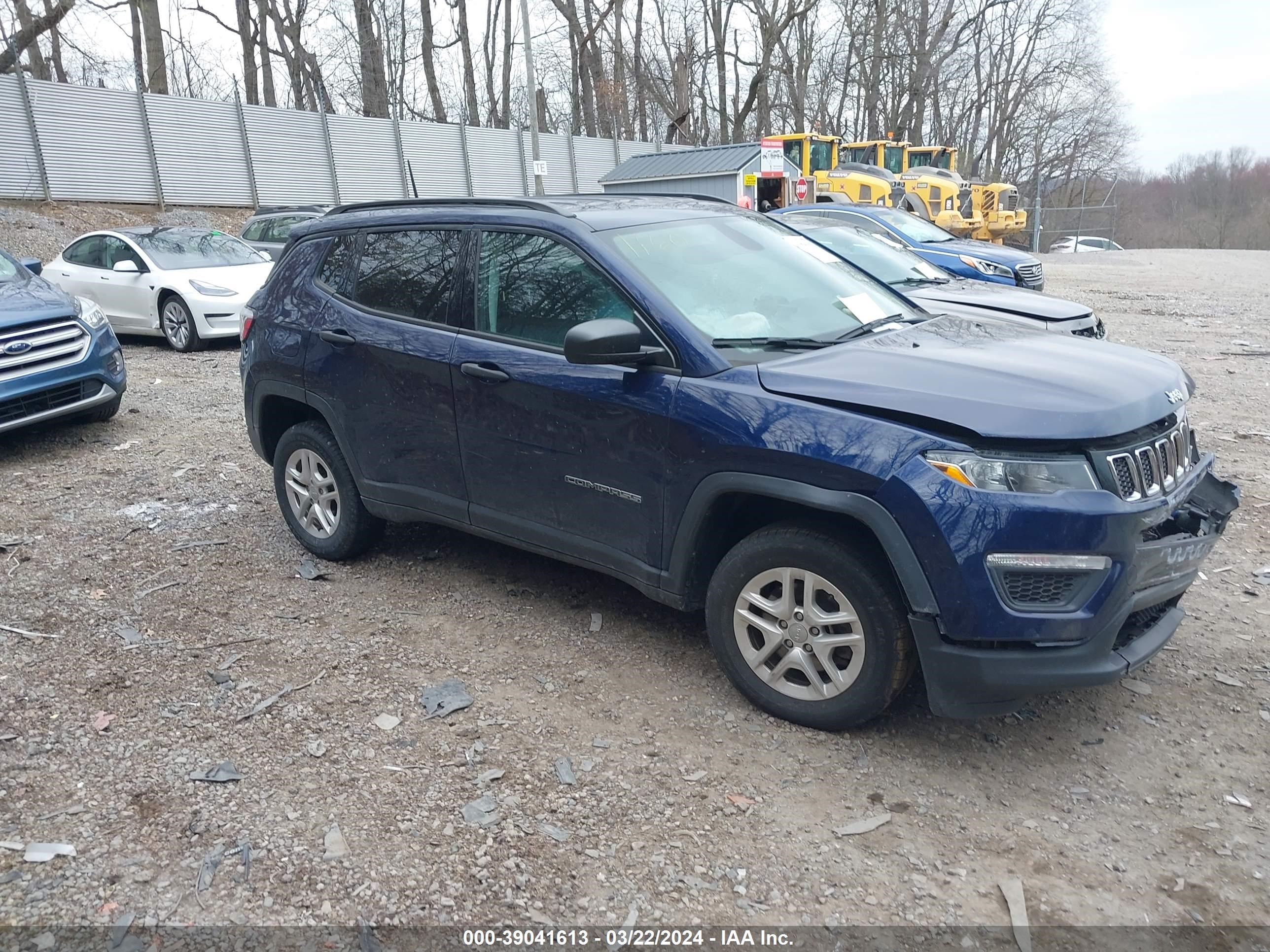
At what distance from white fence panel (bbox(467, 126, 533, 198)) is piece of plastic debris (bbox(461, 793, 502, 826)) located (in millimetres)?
32432

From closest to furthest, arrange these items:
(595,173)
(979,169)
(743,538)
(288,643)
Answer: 1. (743,538)
2. (288,643)
3. (595,173)
4. (979,169)

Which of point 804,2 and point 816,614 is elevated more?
point 804,2

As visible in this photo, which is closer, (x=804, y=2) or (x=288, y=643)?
(x=288, y=643)

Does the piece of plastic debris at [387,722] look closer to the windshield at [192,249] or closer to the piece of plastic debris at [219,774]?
the piece of plastic debris at [219,774]

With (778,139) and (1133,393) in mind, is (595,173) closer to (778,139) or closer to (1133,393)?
(778,139)

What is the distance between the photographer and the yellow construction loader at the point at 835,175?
26.1 metres

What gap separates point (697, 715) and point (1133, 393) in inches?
74.6

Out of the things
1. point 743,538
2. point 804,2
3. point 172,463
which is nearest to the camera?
point 743,538

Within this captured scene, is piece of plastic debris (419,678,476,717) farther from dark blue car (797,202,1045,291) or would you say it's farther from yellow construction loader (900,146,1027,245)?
yellow construction loader (900,146,1027,245)

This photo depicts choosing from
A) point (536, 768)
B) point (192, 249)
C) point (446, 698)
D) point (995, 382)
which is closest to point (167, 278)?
point (192, 249)

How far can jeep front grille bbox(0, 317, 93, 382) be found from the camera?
7.05 meters

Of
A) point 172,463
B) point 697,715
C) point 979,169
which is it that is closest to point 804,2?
point 979,169

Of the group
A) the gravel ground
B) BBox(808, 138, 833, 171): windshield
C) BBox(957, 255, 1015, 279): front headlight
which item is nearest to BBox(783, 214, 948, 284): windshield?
BBox(957, 255, 1015, 279): front headlight

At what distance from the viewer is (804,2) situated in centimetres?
4288
